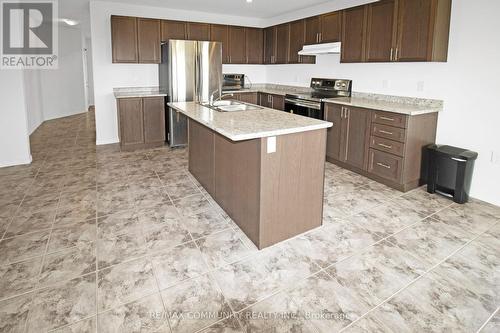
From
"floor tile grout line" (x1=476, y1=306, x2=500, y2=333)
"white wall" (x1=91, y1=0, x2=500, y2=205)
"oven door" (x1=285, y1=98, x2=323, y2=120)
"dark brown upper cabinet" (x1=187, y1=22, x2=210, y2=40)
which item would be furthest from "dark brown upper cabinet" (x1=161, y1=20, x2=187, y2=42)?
"floor tile grout line" (x1=476, y1=306, x2=500, y2=333)

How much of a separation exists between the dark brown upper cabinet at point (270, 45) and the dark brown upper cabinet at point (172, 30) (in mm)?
1775

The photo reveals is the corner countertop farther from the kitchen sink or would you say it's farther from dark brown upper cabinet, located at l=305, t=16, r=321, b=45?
the kitchen sink

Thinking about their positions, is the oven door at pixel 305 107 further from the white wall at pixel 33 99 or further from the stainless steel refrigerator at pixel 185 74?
the white wall at pixel 33 99

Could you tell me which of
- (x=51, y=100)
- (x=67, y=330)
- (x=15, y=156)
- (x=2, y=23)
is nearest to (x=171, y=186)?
(x=67, y=330)

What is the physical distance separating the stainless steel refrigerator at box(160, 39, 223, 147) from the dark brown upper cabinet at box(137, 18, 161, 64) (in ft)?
0.47

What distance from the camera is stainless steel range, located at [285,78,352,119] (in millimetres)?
4965

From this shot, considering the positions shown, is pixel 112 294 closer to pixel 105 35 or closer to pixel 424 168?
pixel 424 168

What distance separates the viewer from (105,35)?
562 centimetres

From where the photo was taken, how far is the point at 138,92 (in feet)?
19.6

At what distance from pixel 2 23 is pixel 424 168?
603 centimetres

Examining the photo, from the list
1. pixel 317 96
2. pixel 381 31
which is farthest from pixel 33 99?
pixel 381 31

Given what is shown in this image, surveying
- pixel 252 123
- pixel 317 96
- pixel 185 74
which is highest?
pixel 185 74

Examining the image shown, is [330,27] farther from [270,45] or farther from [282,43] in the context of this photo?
[270,45]

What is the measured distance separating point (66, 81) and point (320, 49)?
7.82 meters
